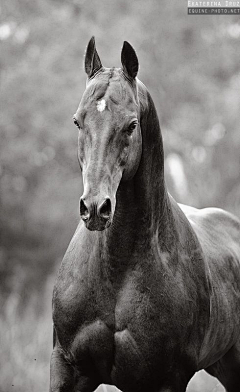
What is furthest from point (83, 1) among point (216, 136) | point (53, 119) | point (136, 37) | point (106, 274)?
point (106, 274)

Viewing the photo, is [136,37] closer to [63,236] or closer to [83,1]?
[83,1]

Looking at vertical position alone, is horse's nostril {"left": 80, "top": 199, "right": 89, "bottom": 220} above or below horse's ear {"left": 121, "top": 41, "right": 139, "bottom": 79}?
below

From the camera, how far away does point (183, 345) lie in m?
4.46

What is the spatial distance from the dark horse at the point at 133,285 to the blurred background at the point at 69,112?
978 cm

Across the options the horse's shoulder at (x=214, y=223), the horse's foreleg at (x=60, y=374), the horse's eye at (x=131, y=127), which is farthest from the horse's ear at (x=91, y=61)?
the horse's shoulder at (x=214, y=223)

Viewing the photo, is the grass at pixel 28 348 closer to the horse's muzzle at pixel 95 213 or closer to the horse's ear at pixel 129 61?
the horse's ear at pixel 129 61

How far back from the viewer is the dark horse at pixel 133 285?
13.8 feet

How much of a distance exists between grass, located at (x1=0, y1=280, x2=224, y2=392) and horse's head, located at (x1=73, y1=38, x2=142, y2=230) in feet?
29.1

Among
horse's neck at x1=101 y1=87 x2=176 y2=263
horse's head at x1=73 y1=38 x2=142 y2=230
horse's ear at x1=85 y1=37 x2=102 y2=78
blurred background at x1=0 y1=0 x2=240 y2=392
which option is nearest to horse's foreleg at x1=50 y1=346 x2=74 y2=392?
horse's neck at x1=101 y1=87 x2=176 y2=263

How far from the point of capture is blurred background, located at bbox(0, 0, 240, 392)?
48.8 ft

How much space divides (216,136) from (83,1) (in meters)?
3.74

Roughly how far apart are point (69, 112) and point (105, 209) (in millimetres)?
11215

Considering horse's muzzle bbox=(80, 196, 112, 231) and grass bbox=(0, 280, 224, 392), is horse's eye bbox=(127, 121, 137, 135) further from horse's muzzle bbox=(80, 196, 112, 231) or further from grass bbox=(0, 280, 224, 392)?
grass bbox=(0, 280, 224, 392)

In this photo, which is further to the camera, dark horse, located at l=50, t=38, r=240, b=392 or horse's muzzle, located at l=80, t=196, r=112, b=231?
dark horse, located at l=50, t=38, r=240, b=392
